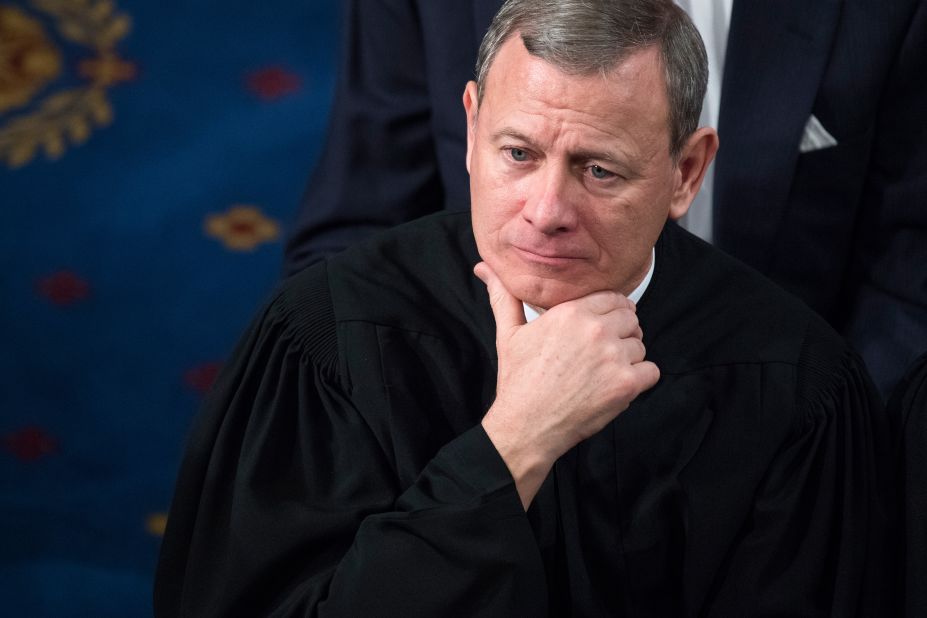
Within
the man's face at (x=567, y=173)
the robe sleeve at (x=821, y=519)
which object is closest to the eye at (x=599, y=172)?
the man's face at (x=567, y=173)

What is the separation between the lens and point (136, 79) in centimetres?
271

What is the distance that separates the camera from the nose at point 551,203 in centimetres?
135

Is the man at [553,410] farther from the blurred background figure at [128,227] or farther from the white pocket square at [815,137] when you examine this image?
the blurred background figure at [128,227]

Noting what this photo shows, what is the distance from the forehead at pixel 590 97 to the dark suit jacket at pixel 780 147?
59cm

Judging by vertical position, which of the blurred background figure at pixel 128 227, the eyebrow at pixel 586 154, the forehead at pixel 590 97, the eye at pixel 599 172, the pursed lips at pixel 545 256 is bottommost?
the blurred background figure at pixel 128 227

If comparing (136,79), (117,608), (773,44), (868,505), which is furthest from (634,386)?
(136,79)

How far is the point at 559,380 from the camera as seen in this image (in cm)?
137

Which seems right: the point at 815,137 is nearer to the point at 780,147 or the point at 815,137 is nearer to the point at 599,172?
the point at 780,147

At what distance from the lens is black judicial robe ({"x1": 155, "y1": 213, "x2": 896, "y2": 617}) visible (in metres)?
1.43

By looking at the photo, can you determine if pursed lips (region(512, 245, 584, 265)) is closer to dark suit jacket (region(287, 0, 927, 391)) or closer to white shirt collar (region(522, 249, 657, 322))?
white shirt collar (region(522, 249, 657, 322))

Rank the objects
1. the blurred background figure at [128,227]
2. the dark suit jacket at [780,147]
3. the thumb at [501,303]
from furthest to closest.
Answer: the blurred background figure at [128,227], the dark suit jacket at [780,147], the thumb at [501,303]

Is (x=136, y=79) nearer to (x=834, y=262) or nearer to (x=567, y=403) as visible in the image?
(x=834, y=262)

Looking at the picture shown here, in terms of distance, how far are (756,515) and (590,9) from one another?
0.56 metres

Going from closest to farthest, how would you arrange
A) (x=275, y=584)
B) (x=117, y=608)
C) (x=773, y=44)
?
(x=275, y=584) < (x=773, y=44) < (x=117, y=608)
